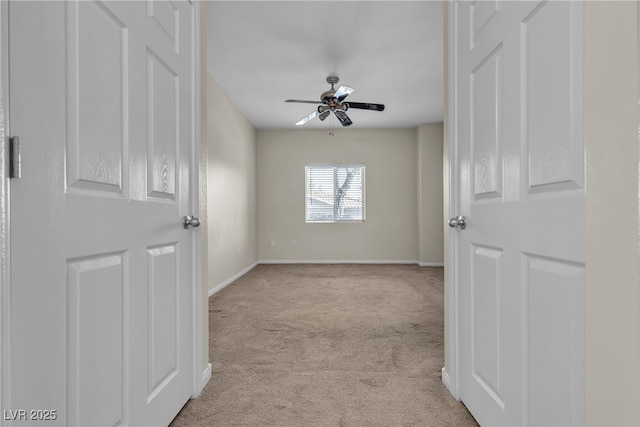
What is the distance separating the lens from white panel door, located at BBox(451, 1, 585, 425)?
3.06ft

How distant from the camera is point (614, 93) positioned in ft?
2.56

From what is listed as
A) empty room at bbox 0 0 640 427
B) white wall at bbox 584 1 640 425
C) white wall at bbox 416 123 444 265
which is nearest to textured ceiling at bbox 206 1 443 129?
empty room at bbox 0 0 640 427

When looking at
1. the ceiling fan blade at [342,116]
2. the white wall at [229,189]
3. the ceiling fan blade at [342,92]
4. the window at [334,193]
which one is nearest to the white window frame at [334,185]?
the window at [334,193]

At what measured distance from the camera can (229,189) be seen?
5184 mm

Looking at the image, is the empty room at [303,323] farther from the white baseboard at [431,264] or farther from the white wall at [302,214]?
the white wall at [302,214]

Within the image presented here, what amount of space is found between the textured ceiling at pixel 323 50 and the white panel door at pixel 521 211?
1.53 metres

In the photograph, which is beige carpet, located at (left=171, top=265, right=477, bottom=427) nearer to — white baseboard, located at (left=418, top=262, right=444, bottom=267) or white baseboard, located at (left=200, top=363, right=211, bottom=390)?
white baseboard, located at (left=200, top=363, right=211, bottom=390)

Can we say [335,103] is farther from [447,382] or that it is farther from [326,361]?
[447,382]

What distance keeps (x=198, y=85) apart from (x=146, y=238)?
2.78 ft

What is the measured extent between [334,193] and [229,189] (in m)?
2.46

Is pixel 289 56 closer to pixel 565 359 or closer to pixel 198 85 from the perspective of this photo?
pixel 198 85

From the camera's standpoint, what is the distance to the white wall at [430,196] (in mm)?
6688

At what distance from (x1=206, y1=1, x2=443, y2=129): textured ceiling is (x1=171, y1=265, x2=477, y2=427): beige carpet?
2.39m

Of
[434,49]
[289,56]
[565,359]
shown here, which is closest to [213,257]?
[289,56]
